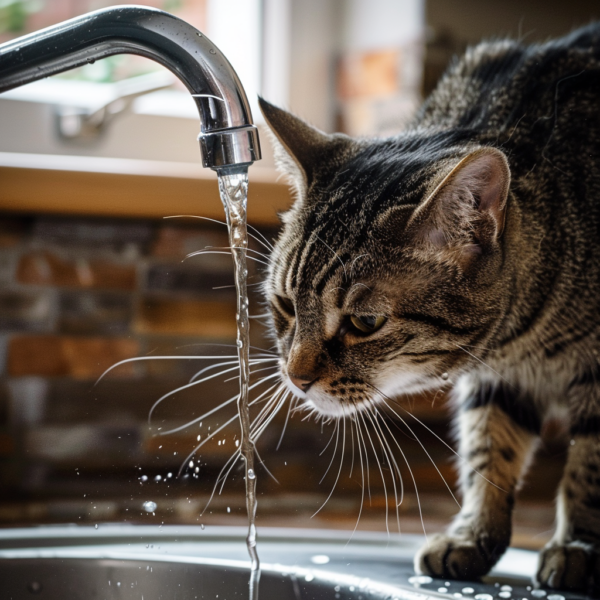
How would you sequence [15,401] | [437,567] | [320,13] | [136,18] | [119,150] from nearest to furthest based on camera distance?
Result: [136,18]
[437,567]
[15,401]
[119,150]
[320,13]

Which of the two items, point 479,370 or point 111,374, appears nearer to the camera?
point 479,370

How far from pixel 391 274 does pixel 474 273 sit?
0.07 m

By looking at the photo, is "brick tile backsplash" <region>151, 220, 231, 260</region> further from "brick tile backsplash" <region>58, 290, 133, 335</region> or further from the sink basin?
the sink basin

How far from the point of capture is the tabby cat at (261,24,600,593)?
1.88ft

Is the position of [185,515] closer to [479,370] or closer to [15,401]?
[479,370]

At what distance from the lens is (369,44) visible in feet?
4.76

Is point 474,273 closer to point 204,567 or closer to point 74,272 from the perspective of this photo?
point 204,567

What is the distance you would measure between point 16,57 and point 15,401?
2.59ft

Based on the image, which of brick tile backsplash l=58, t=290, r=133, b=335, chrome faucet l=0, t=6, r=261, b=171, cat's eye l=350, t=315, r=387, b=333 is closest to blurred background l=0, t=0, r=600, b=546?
brick tile backsplash l=58, t=290, r=133, b=335

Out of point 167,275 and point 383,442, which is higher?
point 167,275

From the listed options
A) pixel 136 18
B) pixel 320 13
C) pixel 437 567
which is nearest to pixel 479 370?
pixel 437 567

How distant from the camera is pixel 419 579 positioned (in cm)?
60

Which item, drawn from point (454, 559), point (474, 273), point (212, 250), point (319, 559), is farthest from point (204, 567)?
point (212, 250)

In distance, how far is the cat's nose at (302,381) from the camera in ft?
1.98
